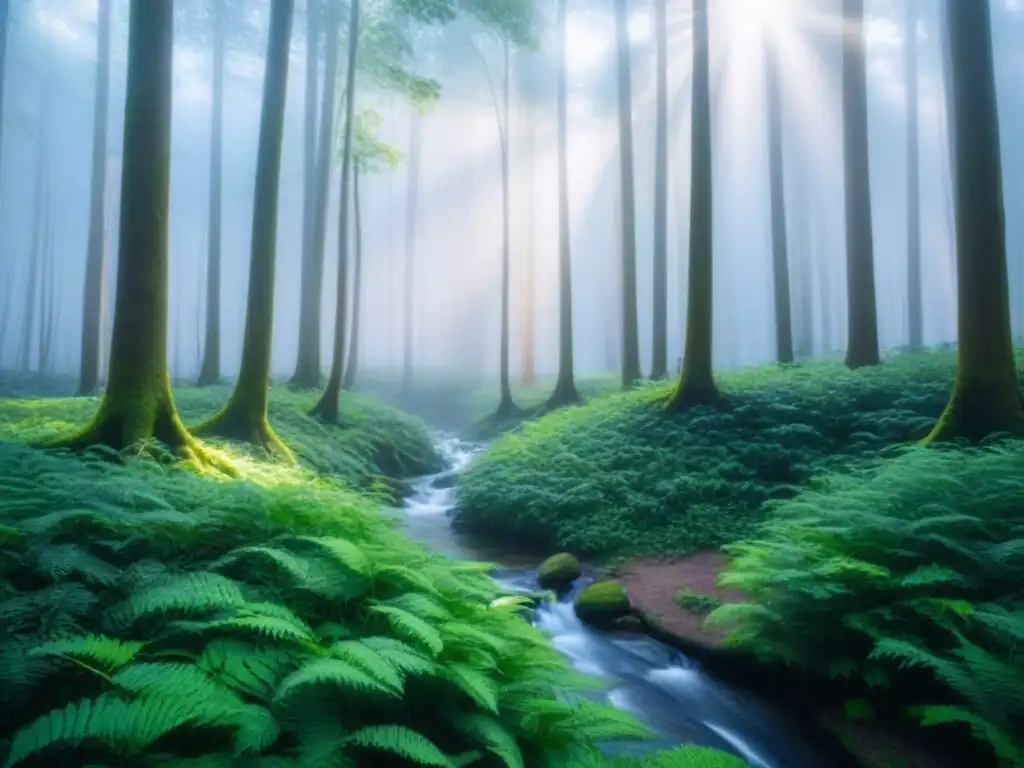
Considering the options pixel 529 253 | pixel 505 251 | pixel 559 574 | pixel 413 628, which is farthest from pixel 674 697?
pixel 529 253

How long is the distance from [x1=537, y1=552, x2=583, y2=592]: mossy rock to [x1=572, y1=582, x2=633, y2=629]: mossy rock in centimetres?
80

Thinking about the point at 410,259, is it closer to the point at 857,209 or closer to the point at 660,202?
the point at 660,202

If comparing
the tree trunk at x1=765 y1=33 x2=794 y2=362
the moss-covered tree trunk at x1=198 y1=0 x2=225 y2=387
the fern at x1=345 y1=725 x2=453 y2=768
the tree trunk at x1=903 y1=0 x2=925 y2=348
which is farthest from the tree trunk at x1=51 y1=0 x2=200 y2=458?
the tree trunk at x1=903 y1=0 x2=925 y2=348

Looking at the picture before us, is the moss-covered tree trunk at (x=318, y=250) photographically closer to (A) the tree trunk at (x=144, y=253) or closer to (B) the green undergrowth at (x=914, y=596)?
(A) the tree trunk at (x=144, y=253)

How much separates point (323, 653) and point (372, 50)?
1896 cm

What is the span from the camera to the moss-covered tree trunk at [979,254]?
8430 mm

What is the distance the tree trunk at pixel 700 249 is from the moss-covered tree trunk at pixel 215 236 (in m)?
16.0

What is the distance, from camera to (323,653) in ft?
10.2

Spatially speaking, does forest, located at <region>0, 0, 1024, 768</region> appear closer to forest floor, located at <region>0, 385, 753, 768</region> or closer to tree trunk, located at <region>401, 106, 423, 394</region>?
forest floor, located at <region>0, 385, 753, 768</region>

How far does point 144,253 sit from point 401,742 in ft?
25.8

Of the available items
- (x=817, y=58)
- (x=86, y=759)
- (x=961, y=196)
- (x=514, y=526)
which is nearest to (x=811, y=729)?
(x=86, y=759)

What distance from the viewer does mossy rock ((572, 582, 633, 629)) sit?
722cm

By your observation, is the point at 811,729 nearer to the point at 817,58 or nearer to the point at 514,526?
the point at 514,526

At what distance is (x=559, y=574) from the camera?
27.6 feet
